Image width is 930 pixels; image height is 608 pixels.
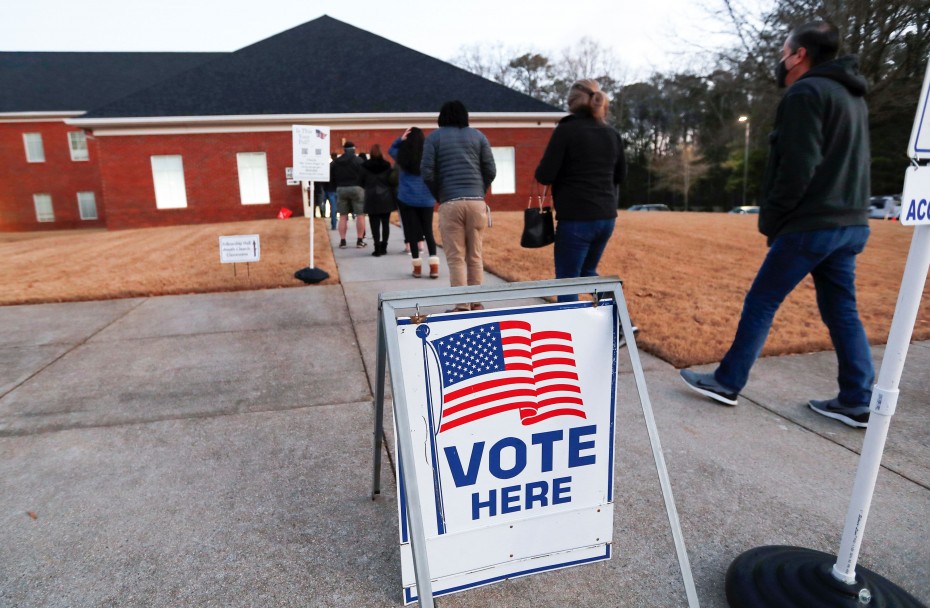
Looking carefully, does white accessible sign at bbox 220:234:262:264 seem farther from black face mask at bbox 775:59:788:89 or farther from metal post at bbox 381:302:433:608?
metal post at bbox 381:302:433:608

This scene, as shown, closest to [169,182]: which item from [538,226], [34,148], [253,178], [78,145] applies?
[253,178]

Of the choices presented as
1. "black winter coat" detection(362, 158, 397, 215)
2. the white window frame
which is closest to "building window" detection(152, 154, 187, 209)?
the white window frame

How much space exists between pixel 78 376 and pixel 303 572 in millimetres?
3228

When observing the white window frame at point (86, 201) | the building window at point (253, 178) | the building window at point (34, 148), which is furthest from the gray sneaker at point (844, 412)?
the building window at point (34, 148)

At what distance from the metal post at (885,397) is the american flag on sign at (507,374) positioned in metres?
0.92

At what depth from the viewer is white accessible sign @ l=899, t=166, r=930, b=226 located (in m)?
1.62

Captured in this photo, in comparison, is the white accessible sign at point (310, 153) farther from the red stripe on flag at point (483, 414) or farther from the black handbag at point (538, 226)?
the red stripe on flag at point (483, 414)

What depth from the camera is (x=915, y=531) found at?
7.83ft

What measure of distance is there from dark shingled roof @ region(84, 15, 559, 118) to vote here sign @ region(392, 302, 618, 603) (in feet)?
70.0

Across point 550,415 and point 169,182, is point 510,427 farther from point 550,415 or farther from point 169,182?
point 169,182

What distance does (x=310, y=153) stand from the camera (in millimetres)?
7840

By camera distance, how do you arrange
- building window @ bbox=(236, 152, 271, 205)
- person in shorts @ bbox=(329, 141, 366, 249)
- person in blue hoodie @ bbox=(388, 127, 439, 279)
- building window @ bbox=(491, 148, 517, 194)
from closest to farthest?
person in blue hoodie @ bbox=(388, 127, 439, 279) → person in shorts @ bbox=(329, 141, 366, 249) → building window @ bbox=(236, 152, 271, 205) → building window @ bbox=(491, 148, 517, 194)

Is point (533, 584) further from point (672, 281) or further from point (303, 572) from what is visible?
point (672, 281)

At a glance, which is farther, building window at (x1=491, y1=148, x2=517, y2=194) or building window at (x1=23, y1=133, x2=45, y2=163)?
building window at (x1=23, y1=133, x2=45, y2=163)
